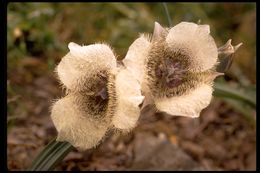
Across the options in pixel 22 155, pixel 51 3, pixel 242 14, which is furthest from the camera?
pixel 242 14

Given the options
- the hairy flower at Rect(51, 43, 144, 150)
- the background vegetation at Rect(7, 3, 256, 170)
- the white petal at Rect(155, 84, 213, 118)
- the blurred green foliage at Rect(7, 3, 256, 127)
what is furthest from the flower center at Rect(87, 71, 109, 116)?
the blurred green foliage at Rect(7, 3, 256, 127)

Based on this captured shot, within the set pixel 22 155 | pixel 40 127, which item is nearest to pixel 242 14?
pixel 40 127

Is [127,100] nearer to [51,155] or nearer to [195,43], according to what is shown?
[195,43]

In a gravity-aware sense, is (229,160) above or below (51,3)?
below

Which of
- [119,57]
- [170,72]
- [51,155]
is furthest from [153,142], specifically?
[170,72]

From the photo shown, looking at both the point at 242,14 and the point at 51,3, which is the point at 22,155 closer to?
the point at 51,3

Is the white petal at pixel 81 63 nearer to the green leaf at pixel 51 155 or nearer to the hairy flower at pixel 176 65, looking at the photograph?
the hairy flower at pixel 176 65
